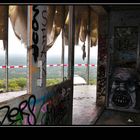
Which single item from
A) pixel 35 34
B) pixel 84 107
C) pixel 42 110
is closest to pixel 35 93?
pixel 42 110

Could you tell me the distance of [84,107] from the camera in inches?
322

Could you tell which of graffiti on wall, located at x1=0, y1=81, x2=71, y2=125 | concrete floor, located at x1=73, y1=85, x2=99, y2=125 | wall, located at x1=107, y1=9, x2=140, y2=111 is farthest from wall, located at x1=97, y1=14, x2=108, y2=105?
graffiti on wall, located at x1=0, y1=81, x2=71, y2=125

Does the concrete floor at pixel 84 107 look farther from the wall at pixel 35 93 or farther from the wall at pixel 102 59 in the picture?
the wall at pixel 35 93

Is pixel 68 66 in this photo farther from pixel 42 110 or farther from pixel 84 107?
pixel 84 107

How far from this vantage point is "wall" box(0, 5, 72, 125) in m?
2.96

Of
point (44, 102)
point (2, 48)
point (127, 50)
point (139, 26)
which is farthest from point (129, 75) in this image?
point (44, 102)

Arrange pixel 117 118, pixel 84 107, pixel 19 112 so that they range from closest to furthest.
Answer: pixel 19 112
pixel 117 118
pixel 84 107

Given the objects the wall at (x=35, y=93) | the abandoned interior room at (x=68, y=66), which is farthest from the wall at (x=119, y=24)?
the wall at (x=35, y=93)

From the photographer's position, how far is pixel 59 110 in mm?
4582

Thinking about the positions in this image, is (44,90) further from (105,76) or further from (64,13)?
(105,76)

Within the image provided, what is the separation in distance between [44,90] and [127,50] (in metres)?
4.64

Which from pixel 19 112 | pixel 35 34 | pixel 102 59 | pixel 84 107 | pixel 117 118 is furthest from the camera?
pixel 102 59

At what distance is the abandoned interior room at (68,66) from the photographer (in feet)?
10.9

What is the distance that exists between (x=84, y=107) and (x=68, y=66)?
3.29 m
